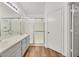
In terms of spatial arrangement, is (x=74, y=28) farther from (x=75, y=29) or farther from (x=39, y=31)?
(x=39, y=31)

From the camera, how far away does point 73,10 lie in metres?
2.82

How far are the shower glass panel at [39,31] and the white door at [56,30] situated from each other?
805 millimetres

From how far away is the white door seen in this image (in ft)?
14.0

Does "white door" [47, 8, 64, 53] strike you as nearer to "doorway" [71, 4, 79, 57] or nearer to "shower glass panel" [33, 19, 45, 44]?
"shower glass panel" [33, 19, 45, 44]

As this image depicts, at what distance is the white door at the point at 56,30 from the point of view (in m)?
4.26

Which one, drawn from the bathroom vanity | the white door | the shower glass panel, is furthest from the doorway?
the shower glass panel

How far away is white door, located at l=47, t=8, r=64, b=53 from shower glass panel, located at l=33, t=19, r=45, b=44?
81 cm

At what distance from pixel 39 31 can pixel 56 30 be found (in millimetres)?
1772

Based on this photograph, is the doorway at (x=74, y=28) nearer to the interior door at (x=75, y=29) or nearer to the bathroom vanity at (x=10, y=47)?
the interior door at (x=75, y=29)

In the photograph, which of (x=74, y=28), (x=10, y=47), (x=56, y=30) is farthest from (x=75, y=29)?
(x=10, y=47)

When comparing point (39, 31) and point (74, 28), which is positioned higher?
point (74, 28)

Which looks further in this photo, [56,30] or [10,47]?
[56,30]

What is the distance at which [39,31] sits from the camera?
20.6ft

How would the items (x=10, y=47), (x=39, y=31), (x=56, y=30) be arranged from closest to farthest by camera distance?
(x=10, y=47), (x=56, y=30), (x=39, y=31)
